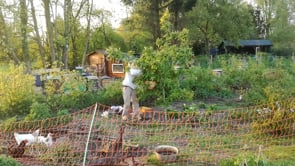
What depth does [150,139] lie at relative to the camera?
6633 mm

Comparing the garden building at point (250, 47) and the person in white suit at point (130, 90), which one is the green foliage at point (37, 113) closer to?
the person in white suit at point (130, 90)

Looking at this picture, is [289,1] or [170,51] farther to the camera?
[289,1]

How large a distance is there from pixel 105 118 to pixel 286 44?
26840 millimetres

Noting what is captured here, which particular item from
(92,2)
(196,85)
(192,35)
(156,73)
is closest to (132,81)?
(156,73)

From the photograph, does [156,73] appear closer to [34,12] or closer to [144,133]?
[144,133]

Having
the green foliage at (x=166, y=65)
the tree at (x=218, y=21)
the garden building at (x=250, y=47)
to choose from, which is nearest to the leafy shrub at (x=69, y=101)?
the green foliage at (x=166, y=65)

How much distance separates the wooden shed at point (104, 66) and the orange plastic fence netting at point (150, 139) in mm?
9915

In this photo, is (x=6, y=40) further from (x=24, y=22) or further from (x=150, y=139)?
(x=150, y=139)

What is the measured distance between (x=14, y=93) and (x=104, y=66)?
10.8 metres

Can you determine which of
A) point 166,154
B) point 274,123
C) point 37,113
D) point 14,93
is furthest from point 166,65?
point 14,93

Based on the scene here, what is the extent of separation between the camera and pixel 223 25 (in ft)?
84.6

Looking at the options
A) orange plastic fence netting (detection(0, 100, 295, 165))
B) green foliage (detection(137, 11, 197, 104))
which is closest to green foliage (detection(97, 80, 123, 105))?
orange plastic fence netting (detection(0, 100, 295, 165))

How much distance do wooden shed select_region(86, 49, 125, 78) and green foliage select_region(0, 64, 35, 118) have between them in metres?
8.85

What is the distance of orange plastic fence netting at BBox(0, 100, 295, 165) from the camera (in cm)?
502
